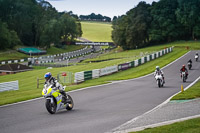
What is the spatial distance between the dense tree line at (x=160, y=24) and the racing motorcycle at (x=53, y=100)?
84237 mm

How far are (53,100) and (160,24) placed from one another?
92.7 metres

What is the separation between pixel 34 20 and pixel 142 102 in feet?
370

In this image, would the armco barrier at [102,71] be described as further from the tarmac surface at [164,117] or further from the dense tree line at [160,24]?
the dense tree line at [160,24]

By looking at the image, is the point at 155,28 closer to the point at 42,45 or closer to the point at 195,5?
the point at 195,5

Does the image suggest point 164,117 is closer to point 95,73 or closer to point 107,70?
point 95,73

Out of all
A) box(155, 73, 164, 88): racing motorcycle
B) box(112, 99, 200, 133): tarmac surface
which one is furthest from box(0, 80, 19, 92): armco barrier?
box(112, 99, 200, 133): tarmac surface

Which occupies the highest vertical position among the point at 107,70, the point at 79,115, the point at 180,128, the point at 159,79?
the point at 180,128

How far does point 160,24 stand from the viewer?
103438 millimetres

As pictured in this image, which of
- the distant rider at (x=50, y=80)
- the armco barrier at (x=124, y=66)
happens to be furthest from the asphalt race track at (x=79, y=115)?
the armco barrier at (x=124, y=66)

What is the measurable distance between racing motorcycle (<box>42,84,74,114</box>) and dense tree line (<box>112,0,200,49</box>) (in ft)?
276

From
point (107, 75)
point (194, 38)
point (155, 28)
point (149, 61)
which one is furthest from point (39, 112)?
point (194, 38)

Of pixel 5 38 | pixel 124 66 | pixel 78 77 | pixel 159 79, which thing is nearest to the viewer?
pixel 159 79

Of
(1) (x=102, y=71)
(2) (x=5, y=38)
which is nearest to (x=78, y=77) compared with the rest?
(1) (x=102, y=71)

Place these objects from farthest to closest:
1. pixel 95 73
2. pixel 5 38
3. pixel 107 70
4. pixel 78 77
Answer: pixel 5 38 < pixel 107 70 < pixel 95 73 < pixel 78 77
